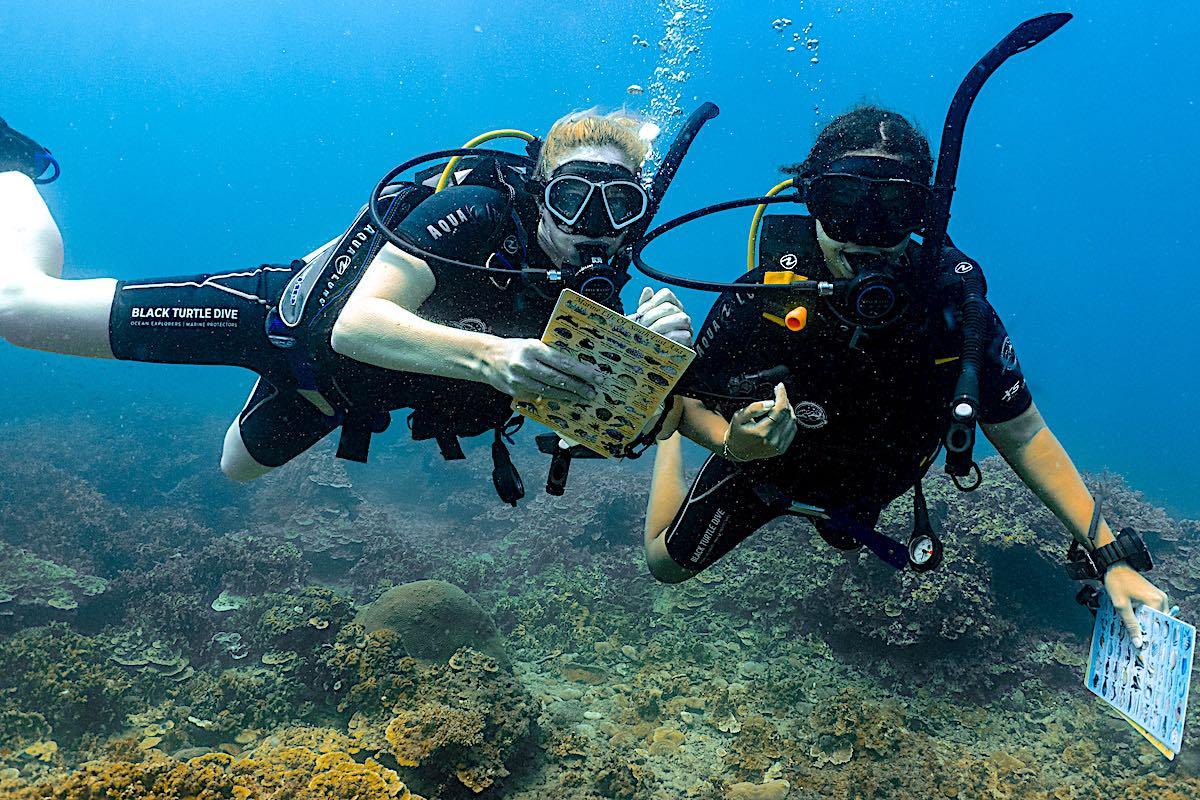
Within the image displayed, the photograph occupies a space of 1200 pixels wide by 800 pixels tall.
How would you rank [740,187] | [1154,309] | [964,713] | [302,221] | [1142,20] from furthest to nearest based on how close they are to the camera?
[302,221] → [740,187] → [1154,309] → [1142,20] → [964,713]

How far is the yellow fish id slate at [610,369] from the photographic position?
2055 millimetres

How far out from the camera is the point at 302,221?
127 m

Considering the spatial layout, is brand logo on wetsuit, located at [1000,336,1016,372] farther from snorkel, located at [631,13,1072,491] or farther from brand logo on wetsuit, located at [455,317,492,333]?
brand logo on wetsuit, located at [455,317,492,333]

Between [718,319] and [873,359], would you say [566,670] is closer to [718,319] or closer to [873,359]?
[718,319]

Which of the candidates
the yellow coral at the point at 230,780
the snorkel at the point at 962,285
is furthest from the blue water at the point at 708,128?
the snorkel at the point at 962,285

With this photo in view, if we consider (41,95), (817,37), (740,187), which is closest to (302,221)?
(41,95)

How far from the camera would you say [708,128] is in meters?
88.4

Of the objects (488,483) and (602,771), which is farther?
(488,483)

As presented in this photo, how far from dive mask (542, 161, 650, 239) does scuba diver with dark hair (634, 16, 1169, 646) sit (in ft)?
0.67

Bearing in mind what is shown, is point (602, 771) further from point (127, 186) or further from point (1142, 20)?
point (127, 186)

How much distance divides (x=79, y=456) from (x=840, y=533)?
63.2 ft

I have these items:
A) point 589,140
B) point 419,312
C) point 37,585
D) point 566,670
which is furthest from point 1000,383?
point 37,585

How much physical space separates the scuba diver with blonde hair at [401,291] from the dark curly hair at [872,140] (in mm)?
727

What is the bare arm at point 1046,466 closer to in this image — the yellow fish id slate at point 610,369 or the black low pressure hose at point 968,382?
the black low pressure hose at point 968,382
